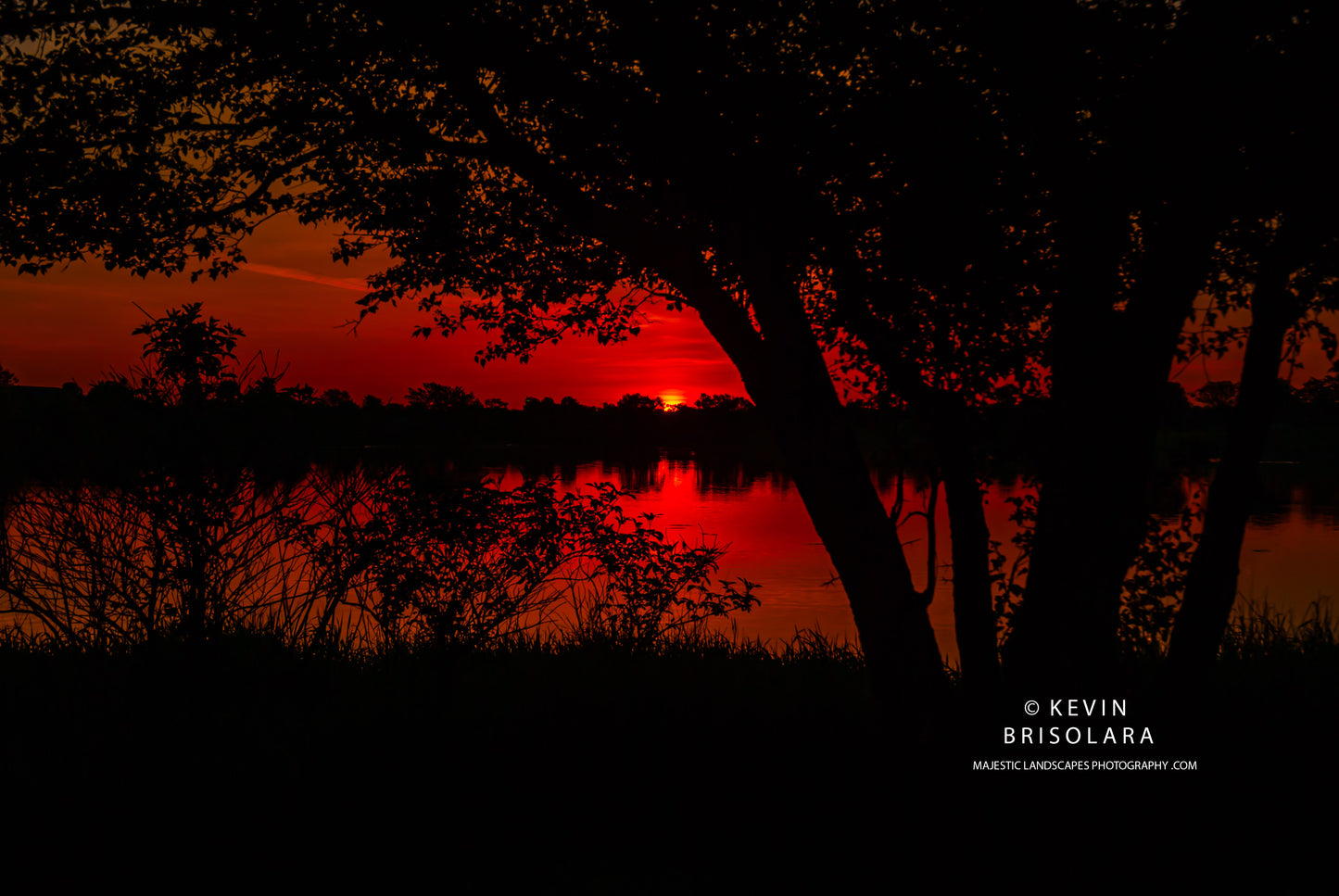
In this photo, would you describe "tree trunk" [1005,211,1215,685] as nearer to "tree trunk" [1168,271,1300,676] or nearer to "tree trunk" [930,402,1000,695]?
"tree trunk" [930,402,1000,695]

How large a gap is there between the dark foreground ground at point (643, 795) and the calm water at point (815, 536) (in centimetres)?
174

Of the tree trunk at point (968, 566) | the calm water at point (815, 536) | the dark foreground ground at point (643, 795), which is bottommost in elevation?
the calm water at point (815, 536)

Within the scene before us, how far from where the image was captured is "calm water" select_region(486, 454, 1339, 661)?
65.4 ft

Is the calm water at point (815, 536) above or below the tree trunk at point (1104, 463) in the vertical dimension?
below

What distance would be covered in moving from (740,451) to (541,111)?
82.0 meters

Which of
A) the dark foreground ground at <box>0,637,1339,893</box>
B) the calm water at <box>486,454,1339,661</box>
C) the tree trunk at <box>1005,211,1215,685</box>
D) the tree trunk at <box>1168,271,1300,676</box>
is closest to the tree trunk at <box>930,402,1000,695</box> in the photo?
the dark foreground ground at <box>0,637,1339,893</box>

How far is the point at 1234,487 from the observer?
5148mm

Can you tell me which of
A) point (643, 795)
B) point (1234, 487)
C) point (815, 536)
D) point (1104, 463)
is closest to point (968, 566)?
point (1104, 463)

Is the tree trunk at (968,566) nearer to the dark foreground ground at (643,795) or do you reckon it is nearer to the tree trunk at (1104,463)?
the dark foreground ground at (643,795)

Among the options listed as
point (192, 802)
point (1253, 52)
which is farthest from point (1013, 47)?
point (192, 802)

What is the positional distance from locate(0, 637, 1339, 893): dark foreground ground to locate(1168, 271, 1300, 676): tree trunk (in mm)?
400

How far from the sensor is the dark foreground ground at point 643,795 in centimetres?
469

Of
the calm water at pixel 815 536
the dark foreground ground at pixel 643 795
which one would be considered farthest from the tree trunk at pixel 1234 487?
the calm water at pixel 815 536

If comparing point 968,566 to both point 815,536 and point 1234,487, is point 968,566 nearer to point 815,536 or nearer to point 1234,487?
point 1234,487
